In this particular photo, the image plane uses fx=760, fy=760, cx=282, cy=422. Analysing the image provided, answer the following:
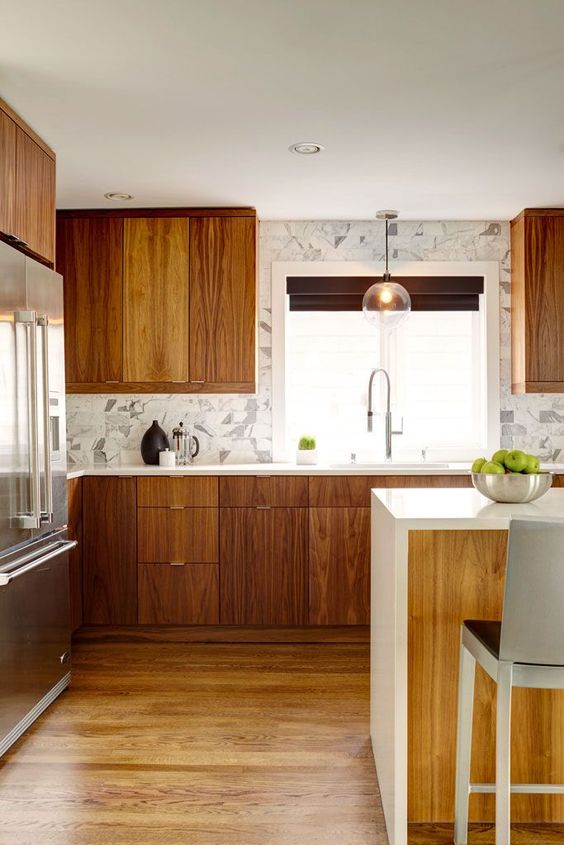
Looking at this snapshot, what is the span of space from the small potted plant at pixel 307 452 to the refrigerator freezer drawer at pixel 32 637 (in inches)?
67.1

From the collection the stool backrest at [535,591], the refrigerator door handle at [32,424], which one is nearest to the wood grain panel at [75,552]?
the refrigerator door handle at [32,424]

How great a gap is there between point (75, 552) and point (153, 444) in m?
0.81

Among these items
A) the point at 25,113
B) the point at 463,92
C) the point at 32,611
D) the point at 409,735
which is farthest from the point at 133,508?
the point at 463,92

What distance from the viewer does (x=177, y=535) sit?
167 inches

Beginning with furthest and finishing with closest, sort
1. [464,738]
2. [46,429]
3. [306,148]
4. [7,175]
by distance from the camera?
[306,148]
[46,429]
[7,175]
[464,738]

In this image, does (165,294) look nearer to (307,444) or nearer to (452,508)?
(307,444)

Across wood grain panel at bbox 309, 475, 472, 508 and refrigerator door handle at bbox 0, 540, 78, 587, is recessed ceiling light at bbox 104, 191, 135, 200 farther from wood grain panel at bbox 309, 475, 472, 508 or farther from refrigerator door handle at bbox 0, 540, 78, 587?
refrigerator door handle at bbox 0, 540, 78, 587

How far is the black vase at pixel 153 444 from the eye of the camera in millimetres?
4598

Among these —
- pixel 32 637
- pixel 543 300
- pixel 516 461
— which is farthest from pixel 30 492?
pixel 543 300

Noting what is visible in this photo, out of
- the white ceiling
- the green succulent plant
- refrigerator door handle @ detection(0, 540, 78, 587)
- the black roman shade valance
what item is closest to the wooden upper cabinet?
the white ceiling

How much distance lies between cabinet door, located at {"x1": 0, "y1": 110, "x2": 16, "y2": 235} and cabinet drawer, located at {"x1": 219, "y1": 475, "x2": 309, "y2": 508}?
1867mm

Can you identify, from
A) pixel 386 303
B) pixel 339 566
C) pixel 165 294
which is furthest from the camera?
pixel 165 294

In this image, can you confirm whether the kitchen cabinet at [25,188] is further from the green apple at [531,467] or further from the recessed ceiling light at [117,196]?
the green apple at [531,467]

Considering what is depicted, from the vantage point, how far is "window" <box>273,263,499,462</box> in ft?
16.1
